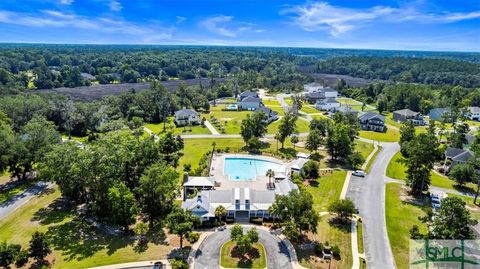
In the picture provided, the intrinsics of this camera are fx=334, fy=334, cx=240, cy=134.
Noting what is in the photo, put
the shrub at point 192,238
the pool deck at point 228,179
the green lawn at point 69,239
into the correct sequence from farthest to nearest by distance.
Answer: the pool deck at point 228,179, the shrub at point 192,238, the green lawn at point 69,239

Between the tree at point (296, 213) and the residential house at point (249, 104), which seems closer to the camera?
the tree at point (296, 213)

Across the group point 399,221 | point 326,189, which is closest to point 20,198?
point 326,189

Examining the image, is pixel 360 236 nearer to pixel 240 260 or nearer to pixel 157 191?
pixel 240 260

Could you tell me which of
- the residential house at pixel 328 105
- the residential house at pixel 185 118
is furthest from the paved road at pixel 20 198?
the residential house at pixel 328 105

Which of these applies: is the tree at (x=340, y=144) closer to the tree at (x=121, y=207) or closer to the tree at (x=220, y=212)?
the tree at (x=220, y=212)

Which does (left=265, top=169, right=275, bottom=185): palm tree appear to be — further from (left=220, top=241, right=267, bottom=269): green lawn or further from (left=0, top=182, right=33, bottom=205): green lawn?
(left=0, top=182, right=33, bottom=205): green lawn

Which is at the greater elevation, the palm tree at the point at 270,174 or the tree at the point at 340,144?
the tree at the point at 340,144

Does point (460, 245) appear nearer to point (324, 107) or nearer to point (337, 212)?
point (337, 212)

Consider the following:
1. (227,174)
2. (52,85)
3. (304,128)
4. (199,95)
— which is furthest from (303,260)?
(52,85)
